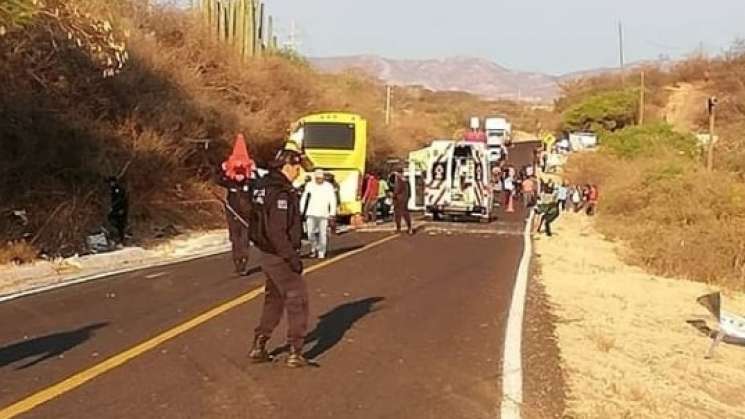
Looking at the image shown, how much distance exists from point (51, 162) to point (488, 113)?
13719 cm

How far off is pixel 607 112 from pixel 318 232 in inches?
3730

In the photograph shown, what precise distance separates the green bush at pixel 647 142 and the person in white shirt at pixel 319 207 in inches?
1290

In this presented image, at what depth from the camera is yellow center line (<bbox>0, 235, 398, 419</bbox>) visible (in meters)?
7.89

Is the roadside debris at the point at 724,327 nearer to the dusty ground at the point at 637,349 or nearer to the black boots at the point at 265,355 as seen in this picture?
the dusty ground at the point at 637,349

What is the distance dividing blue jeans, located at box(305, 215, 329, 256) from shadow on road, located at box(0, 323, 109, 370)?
8.90 metres

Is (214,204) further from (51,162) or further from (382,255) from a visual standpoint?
(382,255)

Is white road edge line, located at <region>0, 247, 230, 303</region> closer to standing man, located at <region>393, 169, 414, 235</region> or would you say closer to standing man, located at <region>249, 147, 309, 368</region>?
standing man, located at <region>249, 147, 309, 368</region>

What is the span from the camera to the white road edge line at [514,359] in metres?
8.26

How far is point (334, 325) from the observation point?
12.1 meters

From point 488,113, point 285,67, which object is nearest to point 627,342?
point 285,67

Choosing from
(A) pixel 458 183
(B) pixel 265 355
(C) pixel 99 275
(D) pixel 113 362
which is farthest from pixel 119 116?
(B) pixel 265 355

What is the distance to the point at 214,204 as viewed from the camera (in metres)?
33.4

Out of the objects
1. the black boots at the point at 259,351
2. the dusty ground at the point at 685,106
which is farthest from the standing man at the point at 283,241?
the dusty ground at the point at 685,106

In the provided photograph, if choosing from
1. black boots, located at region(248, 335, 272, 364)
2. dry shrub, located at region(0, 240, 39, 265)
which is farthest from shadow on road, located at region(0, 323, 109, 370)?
dry shrub, located at region(0, 240, 39, 265)
